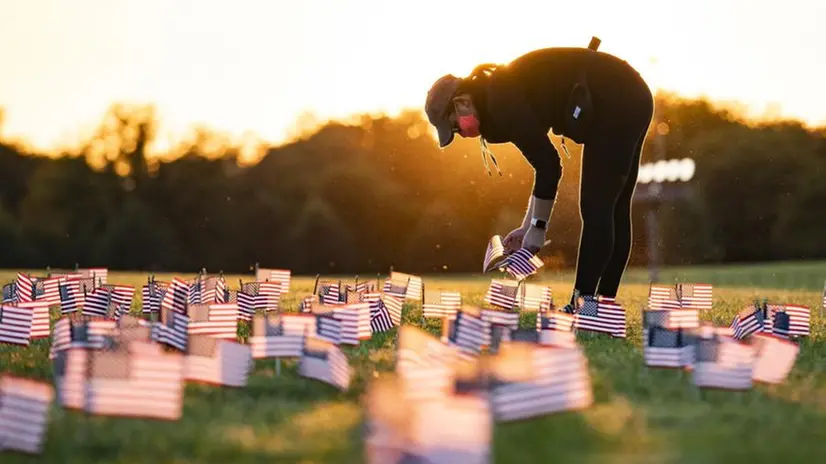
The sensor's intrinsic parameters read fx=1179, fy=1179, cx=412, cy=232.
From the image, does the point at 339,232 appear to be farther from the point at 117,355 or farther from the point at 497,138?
the point at 117,355

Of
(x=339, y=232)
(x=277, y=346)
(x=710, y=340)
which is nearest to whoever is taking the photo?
(x=710, y=340)

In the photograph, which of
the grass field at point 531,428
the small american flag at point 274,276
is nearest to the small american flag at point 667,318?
the grass field at point 531,428

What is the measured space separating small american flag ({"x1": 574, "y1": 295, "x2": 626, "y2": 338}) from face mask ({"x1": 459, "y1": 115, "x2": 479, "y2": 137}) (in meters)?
2.00

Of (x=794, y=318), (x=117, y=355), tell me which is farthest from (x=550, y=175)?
(x=117, y=355)

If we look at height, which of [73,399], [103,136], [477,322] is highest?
[103,136]


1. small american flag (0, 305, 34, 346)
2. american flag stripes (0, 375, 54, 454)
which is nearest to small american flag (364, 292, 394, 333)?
small american flag (0, 305, 34, 346)

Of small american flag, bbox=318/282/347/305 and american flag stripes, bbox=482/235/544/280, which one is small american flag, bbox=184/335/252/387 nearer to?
american flag stripes, bbox=482/235/544/280

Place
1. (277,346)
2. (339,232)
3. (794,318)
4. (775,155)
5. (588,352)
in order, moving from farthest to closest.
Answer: (339,232), (775,155), (794,318), (588,352), (277,346)

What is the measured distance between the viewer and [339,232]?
66.6m

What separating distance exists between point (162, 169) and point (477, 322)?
2474 inches

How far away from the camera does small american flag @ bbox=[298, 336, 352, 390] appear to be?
7.98m

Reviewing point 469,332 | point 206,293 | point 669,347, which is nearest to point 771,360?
point 669,347

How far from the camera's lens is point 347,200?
68.8m

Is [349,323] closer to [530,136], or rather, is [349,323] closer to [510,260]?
[510,260]
